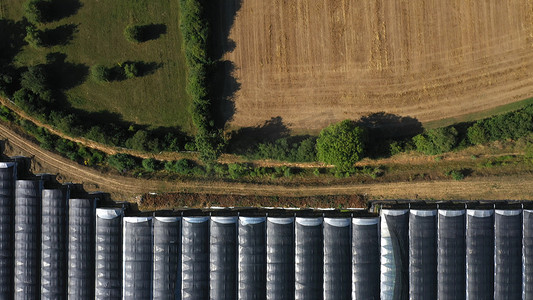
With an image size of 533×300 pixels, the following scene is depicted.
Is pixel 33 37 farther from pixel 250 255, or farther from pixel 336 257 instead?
pixel 336 257

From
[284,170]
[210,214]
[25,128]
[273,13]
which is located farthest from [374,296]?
[25,128]

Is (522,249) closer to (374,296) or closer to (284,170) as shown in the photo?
(374,296)

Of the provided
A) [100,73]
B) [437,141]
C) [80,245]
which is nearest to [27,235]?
[80,245]

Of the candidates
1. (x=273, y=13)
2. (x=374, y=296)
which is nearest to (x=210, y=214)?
(x=374, y=296)

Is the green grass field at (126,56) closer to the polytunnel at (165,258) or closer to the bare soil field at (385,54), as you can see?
the bare soil field at (385,54)

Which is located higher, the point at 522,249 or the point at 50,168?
the point at 50,168

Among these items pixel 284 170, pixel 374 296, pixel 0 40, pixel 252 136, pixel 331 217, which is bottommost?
pixel 374 296

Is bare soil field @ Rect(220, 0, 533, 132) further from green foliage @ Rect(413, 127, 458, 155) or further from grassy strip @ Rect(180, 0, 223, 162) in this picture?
grassy strip @ Rect(180, 0, 223, 162)
